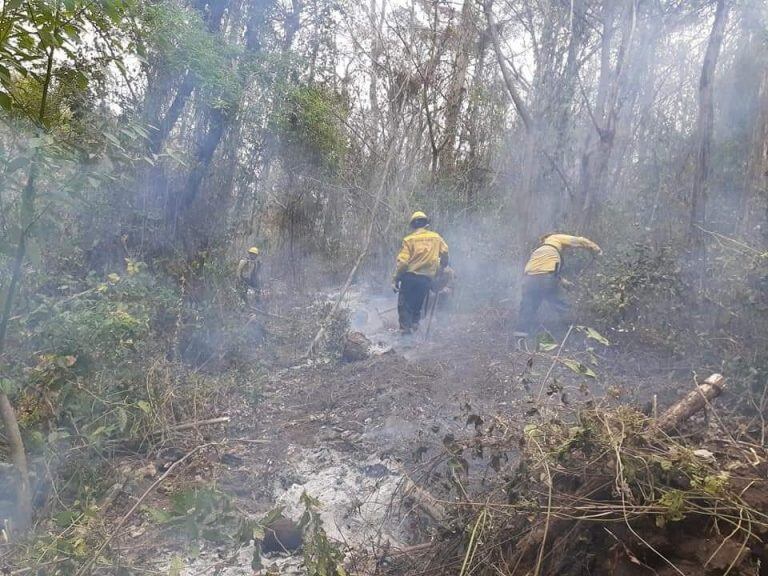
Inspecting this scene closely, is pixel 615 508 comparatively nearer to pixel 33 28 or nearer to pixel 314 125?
pixel 33 28

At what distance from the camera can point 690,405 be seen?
8.83 ft

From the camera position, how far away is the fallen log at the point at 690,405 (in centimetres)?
260

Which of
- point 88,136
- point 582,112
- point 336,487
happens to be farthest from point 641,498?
point 582,112

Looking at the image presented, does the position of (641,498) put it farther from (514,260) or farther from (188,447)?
(514,260)

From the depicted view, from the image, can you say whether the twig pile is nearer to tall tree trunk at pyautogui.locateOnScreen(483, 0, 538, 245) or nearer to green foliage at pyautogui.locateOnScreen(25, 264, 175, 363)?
green foliage at pyautogui.locateOnScreen(25, 264, 175, 363)

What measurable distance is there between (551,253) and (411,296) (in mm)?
1934

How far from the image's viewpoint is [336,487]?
3744mm

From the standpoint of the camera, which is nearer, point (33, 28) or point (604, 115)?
point (33, 28)

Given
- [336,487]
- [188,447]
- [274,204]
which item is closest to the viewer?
[336,487]

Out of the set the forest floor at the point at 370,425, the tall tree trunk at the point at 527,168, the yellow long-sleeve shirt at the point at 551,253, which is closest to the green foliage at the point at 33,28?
the forest floor at the point at 370,425

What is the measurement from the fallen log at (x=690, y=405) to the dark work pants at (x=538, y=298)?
12.4 feet

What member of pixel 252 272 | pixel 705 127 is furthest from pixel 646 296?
pixel 252 272

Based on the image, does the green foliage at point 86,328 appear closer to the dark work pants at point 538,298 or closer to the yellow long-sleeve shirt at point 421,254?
the yellow long-sleeve shirt at point 421,254

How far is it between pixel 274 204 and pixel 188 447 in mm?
8608
